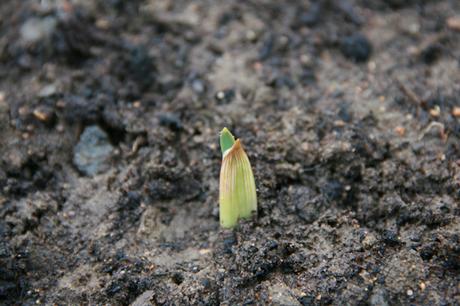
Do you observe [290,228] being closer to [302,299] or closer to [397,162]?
[302,299]

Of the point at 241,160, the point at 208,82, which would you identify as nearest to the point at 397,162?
the point at 241,160

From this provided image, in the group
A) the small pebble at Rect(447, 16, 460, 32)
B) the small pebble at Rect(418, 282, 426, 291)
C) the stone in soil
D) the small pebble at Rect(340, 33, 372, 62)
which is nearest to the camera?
the small pebble at Rect(418, 282, 426, 291)

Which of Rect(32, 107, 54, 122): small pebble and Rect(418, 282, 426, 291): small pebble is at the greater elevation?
Rect(32, 107, 54, 122): small pebble

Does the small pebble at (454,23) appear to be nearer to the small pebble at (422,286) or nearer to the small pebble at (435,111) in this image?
the small pebble at (435,111)

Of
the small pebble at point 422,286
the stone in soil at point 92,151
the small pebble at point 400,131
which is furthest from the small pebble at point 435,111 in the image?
the stone in soil at point 92,151

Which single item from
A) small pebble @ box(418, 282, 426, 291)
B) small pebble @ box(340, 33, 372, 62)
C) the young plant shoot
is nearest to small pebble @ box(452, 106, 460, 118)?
small pebble @ box(340, 33, 372, 62)

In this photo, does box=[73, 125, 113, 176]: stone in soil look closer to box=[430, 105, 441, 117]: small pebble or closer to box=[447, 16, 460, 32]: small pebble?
box=[430, 105, 441, 117]: small pebble
